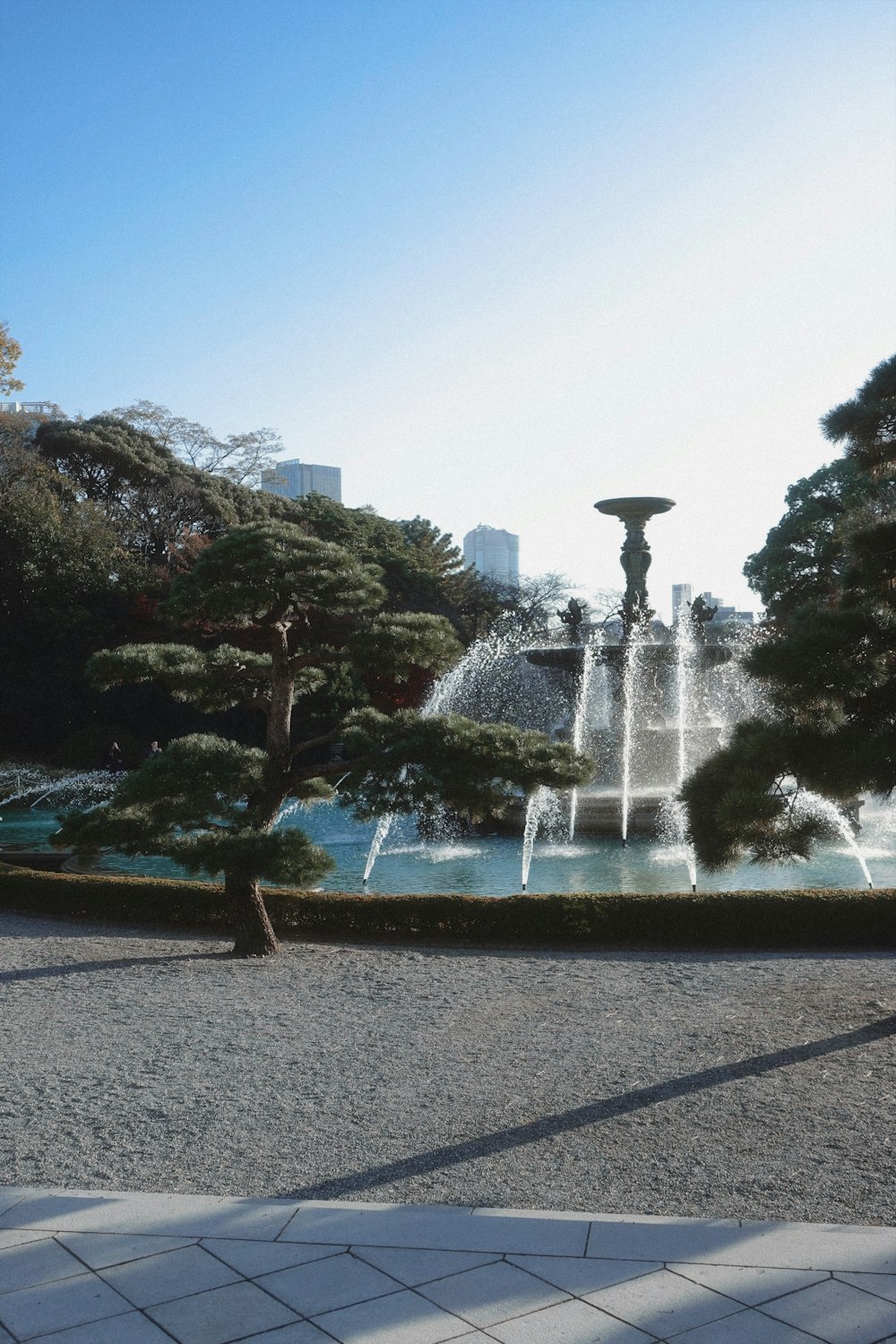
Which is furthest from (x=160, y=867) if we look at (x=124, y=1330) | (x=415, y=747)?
(x=124, y=1330)

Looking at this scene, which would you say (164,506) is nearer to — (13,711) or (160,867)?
(13,711)

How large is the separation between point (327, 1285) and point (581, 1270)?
0.83m

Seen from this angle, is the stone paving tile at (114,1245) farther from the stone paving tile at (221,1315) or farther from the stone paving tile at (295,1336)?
the stone paving tile at (295,1336)

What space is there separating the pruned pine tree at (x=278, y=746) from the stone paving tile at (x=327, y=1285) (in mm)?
5291

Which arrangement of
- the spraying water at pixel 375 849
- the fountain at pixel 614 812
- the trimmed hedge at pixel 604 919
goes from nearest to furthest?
the trimmed hedge at pixel 604 919 < the fountain at pixel 614 812 < the spraying water at pixel 375 849

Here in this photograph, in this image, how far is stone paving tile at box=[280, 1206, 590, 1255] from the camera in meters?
3.73

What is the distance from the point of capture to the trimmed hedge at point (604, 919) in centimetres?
1012

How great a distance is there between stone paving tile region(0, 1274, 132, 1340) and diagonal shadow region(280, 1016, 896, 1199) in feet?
3.55

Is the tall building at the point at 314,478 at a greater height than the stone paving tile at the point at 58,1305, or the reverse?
the tall building at the point at 314,478

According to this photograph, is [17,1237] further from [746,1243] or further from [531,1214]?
[746,1243]

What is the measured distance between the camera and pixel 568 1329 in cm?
320

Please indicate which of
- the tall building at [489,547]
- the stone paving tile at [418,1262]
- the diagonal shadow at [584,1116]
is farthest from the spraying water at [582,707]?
the tall building at [489,547]

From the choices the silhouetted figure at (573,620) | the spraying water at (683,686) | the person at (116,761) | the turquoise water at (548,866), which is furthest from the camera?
the person at (116,761)

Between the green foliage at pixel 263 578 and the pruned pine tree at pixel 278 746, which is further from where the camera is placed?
the green foliage at pixel 263 578
